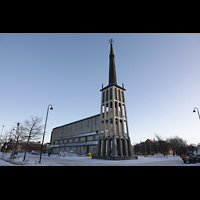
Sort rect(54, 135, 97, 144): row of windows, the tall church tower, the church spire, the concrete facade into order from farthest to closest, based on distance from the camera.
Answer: rect(54, 135, 97, 144): row of windows → the concrete facade → the church spire → the tall church tower

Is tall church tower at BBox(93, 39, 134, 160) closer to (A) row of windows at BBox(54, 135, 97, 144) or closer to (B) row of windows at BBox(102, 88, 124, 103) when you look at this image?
(B) row of windows at BBox(102, 88, 124, 103)

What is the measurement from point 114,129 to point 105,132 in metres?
4.14

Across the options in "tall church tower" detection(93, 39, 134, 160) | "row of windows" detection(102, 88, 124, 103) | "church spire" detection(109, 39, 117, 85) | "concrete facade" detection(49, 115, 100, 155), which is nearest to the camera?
"tall church tower" detection(93, 39, 134, 160)

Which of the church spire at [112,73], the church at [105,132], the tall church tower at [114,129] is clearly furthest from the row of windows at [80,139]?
the church spire at [112,73]

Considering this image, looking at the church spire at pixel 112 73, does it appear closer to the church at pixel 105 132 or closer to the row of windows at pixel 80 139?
the church at pixel 105 132

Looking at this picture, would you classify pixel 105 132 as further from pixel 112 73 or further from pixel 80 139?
pixel 80 139

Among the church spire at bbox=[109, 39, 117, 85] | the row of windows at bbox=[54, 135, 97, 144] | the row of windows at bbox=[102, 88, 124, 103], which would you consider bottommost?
the row of windows at bbox=[54, 135, 97, 144]

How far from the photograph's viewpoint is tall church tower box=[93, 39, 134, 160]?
3326cm

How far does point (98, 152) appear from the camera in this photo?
35.1 meters

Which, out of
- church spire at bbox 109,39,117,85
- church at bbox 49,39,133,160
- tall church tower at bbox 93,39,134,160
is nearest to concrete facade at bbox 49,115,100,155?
church at bbox 49,39,133,160
